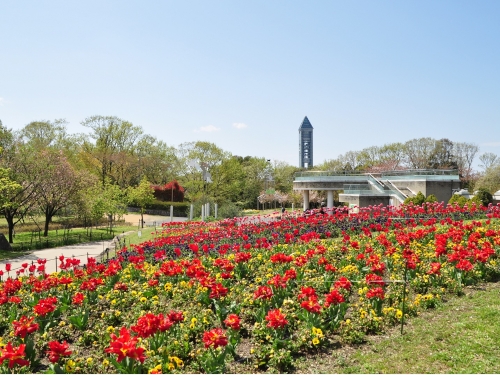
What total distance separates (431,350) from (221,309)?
9.94 feet

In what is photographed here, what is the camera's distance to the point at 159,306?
7531mm

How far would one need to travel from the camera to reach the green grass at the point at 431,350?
5051 millimetres

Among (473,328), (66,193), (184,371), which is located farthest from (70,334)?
(66,193)

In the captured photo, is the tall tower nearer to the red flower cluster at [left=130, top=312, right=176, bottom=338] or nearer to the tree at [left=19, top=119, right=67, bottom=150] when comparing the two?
the tree at [left=19, top=119, right=67, bottom=150]

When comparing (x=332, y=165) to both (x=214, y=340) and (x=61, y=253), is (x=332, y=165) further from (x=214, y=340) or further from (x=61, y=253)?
(x=214, y=340)

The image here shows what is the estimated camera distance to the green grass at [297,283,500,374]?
5051 mm

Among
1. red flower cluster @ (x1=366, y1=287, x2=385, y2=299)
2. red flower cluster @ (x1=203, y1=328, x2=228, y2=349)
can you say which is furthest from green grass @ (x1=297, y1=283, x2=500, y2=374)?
red flower cluster @ (x1=203, y1=328, x2=228, y2=349)

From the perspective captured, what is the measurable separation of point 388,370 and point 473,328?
188 centimetres

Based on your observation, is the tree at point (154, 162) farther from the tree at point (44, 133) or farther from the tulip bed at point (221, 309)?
the tulip bed at point (221, 309)

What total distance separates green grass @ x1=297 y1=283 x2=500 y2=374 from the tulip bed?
0.27 m

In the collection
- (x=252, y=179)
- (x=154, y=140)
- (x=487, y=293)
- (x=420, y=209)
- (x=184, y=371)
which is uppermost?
(x=154, y=140)

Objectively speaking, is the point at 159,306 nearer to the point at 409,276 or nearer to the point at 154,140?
the point at 409,276

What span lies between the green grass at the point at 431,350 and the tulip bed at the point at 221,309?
27cm

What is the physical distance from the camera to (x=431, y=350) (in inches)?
215
